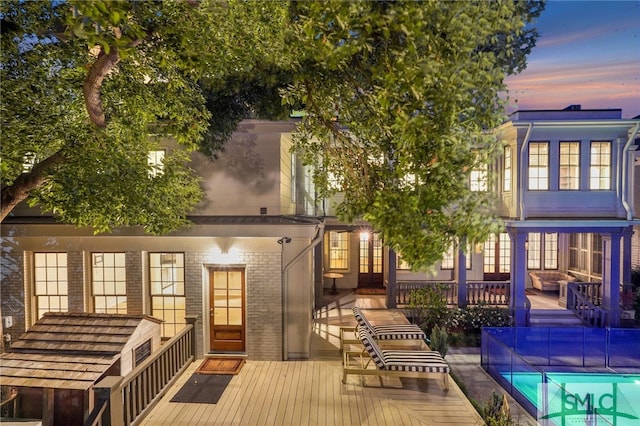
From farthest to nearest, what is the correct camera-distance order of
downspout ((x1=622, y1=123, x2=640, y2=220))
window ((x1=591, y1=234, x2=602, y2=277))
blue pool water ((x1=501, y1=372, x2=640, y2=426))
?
window ((x1=591, y1=234, x2=602, y2=277))
downspout ((x1=622, y1=123, x2=640, y2=220))
blue pool water ((x1=501, y1=372, x2=640, y2=426))

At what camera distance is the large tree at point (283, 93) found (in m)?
Answer: 3.52

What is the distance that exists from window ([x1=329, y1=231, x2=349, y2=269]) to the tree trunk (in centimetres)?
1195

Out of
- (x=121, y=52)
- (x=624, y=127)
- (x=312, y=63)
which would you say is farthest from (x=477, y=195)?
(x=624, y=127)

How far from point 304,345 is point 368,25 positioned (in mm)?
→ 7412

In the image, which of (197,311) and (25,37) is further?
(197,311)

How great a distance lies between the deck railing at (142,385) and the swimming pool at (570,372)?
6.86 m

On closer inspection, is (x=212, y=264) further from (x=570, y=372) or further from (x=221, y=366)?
(x=570, y=372)

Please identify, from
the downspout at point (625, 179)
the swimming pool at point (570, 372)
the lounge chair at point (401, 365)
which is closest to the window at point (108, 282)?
the lounge chair at point (401, 365)

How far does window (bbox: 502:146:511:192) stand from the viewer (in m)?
13.7

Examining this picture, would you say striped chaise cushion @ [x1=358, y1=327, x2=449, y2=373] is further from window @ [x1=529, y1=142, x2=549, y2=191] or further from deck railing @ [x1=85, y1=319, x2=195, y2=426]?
window @ [x1=529, y1=142, x2=549, y2=191]

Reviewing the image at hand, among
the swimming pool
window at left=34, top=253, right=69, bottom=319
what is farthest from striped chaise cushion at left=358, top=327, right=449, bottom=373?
window at left=34, top=253, right=69, bottom=319

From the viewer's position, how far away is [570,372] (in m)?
8.98

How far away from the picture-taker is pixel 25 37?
518cm

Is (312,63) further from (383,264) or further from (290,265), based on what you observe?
(383,264)
